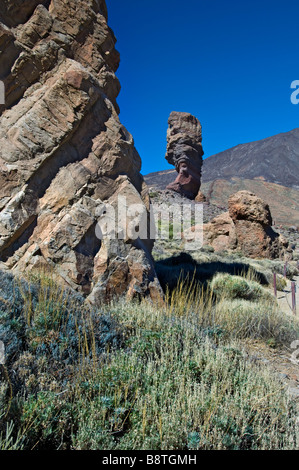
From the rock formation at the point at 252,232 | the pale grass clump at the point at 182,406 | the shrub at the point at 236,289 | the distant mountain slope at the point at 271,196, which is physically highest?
the distant mountain slope at the point at 271,196

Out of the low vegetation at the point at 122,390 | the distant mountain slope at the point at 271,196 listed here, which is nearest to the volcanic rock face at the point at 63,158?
the low vegetation at the point at 122,390

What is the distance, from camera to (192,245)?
54.2ft

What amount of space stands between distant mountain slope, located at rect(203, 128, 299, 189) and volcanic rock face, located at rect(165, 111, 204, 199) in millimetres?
54245

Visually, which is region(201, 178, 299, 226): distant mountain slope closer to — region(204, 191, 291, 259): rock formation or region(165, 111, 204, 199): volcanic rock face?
region(165, 111, 204, 199): volcanic rock face

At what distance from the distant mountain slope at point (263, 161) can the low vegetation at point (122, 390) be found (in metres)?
91.1

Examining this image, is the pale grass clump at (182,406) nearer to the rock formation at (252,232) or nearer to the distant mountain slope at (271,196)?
the rock formation at (252,232)

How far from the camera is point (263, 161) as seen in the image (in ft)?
347

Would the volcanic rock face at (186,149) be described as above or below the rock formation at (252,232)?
above

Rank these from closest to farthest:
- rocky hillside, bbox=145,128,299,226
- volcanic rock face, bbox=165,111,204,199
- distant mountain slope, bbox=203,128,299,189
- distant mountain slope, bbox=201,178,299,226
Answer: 1. volcanic rock face, bbox=165,111,204,199
2. distant mountain slope, bbox=201,178,299,226
3. rocky hillside, bbox=145,128,299,226
4. distant mountain slope, bbox=203,128,299,189

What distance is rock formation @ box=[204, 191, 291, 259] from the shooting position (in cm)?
1502

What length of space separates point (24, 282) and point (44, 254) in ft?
3.16

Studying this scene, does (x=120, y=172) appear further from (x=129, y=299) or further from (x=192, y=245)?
(x=192, y=245)

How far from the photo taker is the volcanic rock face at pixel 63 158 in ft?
17.6

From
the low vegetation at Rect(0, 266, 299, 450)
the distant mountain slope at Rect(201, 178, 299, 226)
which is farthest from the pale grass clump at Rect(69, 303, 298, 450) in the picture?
the distant mountain slope at Rect(201, 178, 299, 226)
